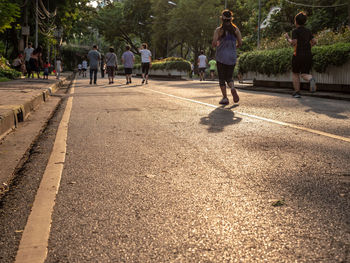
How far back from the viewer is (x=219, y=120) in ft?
20.6

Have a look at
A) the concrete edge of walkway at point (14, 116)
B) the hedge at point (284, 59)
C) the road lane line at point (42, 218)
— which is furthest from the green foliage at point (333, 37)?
the road lane line at point (42, 218)

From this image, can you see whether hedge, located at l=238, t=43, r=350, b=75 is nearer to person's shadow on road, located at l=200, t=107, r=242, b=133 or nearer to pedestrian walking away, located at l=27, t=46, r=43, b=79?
person's shadow on road, located at l=200, t=107, r=242, b=133

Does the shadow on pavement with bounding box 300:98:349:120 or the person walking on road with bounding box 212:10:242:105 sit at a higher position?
the person walking on road with bounding box 212:10:242:105

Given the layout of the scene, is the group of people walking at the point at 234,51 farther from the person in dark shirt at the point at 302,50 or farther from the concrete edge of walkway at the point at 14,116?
the concrete edge of walkway at the point at 14,116

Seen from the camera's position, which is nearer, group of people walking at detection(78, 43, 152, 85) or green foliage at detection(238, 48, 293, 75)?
green foliage at detection(238, 48, 293, 75)

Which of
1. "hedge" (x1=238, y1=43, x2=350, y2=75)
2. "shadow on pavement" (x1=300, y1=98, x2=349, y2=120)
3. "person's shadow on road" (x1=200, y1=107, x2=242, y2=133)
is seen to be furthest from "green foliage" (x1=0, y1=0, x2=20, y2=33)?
"shadow on pavement" (x1=300, y1=98, x2=349, y2=120)

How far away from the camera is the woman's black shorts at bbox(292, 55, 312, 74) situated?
9.80 metres

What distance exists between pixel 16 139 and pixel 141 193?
279 cm

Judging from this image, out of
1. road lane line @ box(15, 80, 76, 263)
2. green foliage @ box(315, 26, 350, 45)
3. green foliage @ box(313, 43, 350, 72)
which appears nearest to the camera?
road lane line @ box(15, 80, 76, 263)

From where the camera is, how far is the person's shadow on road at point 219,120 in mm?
5602

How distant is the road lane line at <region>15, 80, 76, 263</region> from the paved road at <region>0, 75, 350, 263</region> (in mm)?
42

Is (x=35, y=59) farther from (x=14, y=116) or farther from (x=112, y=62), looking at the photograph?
(x=14, y=116)

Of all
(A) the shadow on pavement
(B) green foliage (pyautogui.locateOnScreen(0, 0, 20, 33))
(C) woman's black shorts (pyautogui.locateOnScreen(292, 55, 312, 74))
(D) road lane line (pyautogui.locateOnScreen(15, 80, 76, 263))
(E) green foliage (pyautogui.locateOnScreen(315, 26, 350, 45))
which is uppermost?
(B) green foliage (pyautogui.locateOnScreen(0, 0, 20, 33))

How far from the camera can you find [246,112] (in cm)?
724
